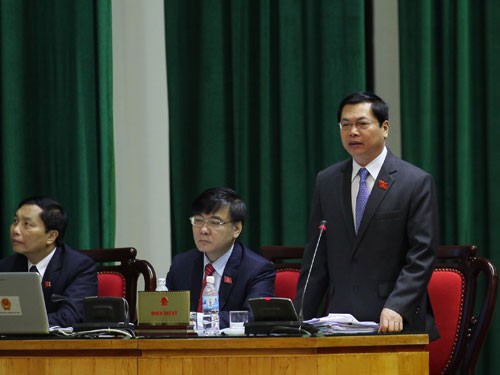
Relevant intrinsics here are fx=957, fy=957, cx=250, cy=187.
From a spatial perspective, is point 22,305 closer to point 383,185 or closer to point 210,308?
point 210,308

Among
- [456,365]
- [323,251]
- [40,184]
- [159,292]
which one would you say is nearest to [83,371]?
[159,292]

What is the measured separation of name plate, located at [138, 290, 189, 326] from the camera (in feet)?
10.6

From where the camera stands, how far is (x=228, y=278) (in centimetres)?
400

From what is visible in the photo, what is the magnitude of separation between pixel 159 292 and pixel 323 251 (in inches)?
33.7

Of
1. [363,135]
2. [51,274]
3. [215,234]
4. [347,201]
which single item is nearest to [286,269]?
[215,234]

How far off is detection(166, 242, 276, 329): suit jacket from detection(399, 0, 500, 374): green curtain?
1.12 meters

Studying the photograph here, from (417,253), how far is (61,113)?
2306 mm

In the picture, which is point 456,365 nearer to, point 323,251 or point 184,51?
point 323,251

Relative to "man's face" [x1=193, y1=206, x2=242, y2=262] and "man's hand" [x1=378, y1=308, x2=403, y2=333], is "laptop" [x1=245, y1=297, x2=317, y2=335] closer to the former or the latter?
"man's hand" [x1=378, y1=308, x2=403, y2=333]

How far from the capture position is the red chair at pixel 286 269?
4.16 m

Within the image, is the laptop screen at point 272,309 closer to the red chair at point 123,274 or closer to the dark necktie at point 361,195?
the dark necktie at point 361,195

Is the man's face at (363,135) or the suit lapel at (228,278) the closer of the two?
the man's face at (363,135)

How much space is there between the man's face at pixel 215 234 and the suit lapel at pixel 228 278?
66 millimetres

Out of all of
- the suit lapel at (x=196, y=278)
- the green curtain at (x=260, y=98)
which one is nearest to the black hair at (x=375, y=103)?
the suit lapel at (x=196, y=278)
